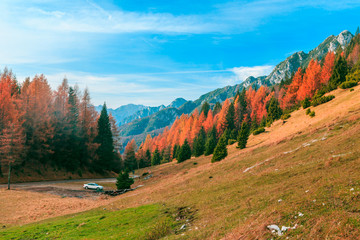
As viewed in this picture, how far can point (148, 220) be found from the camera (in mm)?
15336

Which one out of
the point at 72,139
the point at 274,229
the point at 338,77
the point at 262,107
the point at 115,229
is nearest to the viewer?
the point at 274,229

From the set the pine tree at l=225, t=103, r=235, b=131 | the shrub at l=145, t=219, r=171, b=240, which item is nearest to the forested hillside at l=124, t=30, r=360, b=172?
the pine tree at l=225, t=103, r=235, b=131

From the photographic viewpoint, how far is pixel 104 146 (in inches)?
2741

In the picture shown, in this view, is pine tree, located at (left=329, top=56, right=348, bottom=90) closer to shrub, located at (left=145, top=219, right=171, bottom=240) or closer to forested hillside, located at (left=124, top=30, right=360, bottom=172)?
forested hillside, located at (left=124, top=30, right=360, bottom=172)

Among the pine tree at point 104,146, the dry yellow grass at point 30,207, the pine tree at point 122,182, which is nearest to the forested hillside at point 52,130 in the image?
the pine tree at point 104,146

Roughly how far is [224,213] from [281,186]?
471 cm

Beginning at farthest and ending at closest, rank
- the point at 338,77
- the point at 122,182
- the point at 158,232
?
1. the point at 338,77
2. the point at 122,182
3. the point at 158,232

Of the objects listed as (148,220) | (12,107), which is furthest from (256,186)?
(12,107)

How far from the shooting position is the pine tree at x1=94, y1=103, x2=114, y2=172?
67312 millimetres

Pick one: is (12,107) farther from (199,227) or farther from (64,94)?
(199,227)

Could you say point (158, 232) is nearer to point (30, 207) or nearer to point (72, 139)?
point (30, 207)

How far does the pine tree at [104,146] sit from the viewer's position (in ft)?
221

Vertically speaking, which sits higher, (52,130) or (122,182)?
(52,130)

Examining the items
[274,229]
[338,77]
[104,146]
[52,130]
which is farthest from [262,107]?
[274,229]
